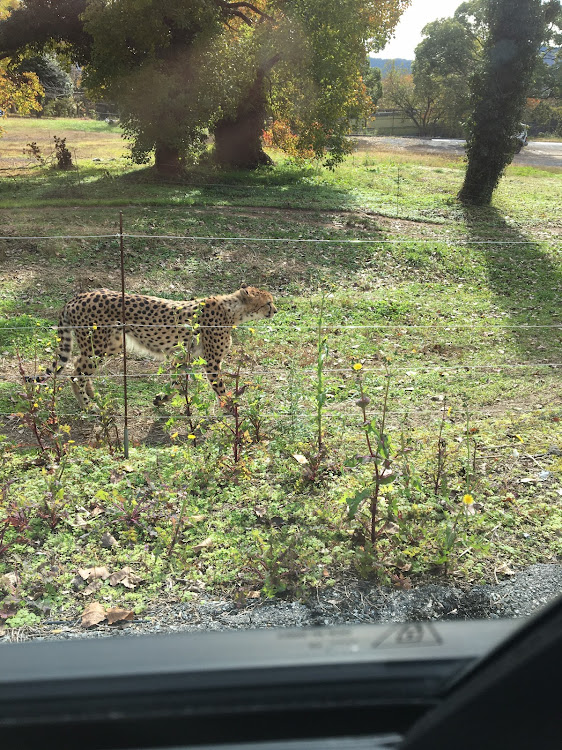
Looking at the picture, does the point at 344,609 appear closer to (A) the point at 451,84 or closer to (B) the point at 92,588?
(B) the point at 92,588

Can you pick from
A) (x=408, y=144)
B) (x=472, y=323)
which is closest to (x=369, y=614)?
(x=472, y=323)

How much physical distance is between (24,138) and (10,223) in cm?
1691

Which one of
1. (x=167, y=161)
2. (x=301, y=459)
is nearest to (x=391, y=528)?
(x=301, y=459)

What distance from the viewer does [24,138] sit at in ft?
89.8

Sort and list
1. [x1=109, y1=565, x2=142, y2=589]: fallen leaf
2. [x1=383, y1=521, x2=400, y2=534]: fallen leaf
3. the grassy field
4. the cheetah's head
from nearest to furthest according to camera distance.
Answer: [x1=109, y1=565, x2=142, y2=589]: fallen leaf → the grassy field → [x1=383, y1=521, x2=400, y2=534]: fallen leaf → the cheetah's head

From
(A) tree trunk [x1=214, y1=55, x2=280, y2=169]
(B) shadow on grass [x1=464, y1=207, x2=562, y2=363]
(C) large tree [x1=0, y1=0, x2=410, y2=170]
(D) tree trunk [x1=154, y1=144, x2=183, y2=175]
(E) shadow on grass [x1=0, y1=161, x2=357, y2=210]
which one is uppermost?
(C) large tree [x1=0, y1=0, x2=410, y2=170]

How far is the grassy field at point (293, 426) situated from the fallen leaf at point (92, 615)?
0.08 metres

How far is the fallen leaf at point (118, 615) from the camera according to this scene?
3.41 metres

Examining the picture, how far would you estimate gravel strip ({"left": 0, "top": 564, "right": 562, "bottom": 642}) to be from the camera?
3.34 meters

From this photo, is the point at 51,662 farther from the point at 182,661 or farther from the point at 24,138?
the point at 24,138

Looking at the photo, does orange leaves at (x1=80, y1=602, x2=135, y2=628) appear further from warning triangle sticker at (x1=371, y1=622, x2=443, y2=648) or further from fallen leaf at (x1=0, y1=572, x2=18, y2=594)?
warning triangle sticker at (x1=371, y1=622, x2=443, y2=648)

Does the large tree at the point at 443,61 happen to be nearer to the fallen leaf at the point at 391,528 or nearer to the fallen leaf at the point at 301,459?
the fallen leaf at the point at 301,459

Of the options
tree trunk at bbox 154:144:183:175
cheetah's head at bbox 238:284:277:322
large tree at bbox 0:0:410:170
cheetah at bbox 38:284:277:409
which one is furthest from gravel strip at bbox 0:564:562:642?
tree trunk at bbox 154:144:183:175

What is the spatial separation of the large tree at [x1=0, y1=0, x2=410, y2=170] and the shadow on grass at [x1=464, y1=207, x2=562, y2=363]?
505 centimetres
